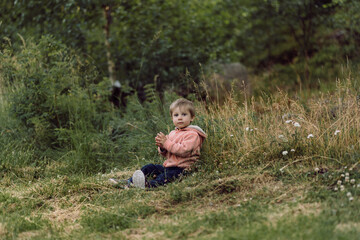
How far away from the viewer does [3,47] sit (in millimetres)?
7590

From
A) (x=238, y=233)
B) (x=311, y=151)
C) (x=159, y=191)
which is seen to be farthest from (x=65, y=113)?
(x=238, y=233)

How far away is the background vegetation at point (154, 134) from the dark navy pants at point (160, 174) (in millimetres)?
214

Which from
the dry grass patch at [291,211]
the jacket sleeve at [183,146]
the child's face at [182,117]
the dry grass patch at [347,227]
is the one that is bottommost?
the dry grass patch at [291,211]

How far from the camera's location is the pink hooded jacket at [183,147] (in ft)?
16.8

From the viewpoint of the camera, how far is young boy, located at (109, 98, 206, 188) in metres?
5.07

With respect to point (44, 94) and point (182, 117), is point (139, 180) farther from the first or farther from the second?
point (44, 94)

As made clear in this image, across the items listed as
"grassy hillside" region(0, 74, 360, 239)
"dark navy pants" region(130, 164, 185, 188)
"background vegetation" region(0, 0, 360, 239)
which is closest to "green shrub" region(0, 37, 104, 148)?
"background vegetation" region(0, 0, 360, 239)

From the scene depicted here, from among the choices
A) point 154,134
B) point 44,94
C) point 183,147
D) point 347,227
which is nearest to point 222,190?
point 183,147

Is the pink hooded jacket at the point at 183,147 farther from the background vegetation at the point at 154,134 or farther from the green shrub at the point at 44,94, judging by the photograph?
the green shrub at the point at 44,94

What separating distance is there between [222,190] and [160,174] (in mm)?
Answer: 918

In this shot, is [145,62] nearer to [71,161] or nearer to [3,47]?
[3,47]

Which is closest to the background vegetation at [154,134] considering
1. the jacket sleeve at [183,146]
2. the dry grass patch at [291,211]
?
the dry grass patch at [291,211]

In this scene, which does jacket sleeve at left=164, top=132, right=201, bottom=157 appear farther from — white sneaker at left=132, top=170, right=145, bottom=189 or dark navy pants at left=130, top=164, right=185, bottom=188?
white sneaker at left=132, top=170, right=145, bottom=189

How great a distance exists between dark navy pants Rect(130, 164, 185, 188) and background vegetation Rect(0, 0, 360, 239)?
0.21m
